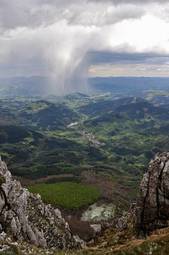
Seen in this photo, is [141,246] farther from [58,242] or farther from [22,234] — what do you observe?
[58,242]

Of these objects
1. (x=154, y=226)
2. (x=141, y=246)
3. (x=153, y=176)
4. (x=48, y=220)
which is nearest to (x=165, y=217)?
(x=154, y=226)

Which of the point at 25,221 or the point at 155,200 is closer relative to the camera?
the point at 155,200

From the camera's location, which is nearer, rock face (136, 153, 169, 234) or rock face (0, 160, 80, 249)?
rock face (136, 153, 169, 234)

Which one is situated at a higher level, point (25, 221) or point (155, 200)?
point (155, 200)

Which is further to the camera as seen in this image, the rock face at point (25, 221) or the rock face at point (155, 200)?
the rock face at point (25, 221)
